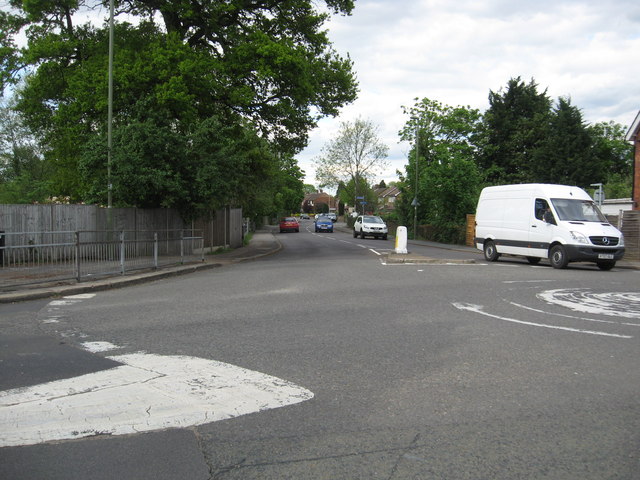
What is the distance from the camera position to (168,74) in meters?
18.6

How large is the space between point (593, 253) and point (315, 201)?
571ft

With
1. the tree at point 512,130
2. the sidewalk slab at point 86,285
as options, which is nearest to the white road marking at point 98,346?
the sidewalk slab at point 86,285

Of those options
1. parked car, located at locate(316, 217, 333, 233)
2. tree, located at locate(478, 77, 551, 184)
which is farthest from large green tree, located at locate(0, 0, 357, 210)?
parked car, located at locate(316, 217, 333, 233)

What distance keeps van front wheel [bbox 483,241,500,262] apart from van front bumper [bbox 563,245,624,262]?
12.4ft

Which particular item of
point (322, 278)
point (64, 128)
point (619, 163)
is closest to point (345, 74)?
point (64, 128)

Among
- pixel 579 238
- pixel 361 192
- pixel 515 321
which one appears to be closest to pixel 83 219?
pixel 515 321

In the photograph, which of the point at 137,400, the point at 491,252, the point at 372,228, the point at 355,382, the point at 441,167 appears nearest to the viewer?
the point at 137,400

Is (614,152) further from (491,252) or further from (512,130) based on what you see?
(491,252)

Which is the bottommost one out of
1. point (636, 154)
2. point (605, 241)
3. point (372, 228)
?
point (372, 228)

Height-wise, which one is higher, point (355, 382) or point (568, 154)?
point (568, 154)

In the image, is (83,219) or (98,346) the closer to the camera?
(98,346)

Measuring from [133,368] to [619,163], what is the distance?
62.2 metres

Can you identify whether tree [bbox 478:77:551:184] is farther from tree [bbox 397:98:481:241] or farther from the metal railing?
the metal railing

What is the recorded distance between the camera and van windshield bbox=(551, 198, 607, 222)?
1631 cm
